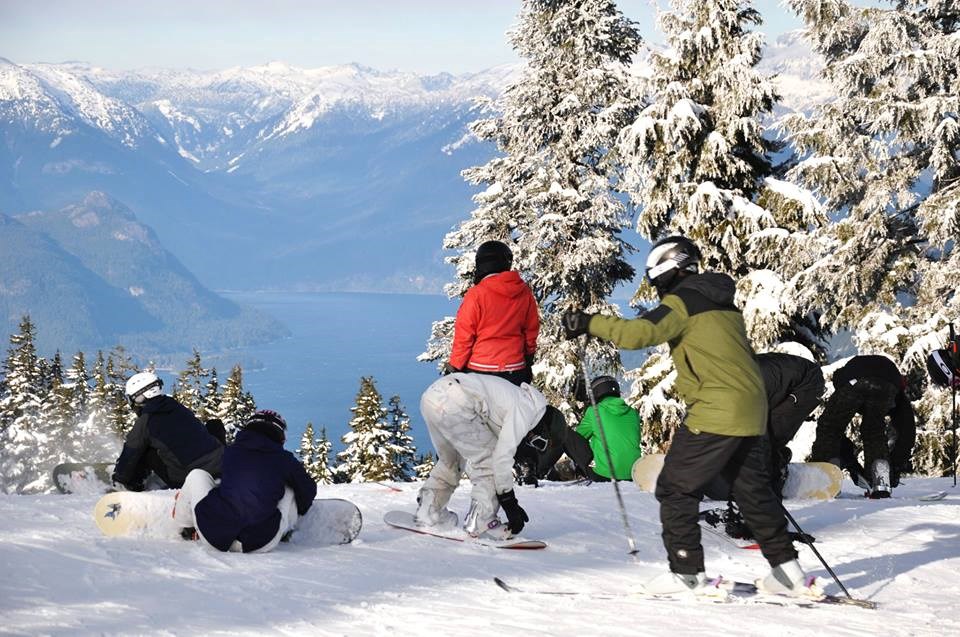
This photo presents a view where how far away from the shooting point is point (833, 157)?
1861cm

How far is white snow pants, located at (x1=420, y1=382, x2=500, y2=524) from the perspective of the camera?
7070 millimetres

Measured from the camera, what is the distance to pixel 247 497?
6578 millimetres

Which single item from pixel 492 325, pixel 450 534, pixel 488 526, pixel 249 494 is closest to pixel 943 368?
pixel 492 325

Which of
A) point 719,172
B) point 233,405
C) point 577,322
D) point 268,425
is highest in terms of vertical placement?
point 719,172

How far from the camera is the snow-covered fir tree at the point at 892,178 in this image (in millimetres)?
16531

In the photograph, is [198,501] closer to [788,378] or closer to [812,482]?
[788,378]

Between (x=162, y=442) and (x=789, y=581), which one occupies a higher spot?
(x=162, y=442)

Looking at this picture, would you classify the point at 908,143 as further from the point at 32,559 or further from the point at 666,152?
the point at 32,559

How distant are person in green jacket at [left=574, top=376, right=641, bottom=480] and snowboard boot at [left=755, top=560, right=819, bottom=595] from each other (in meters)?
4.90

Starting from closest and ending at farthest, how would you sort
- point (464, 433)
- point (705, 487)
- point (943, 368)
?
point (705, 487) < point (464, 433) < point (943, 368)

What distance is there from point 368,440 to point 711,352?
4069 cm

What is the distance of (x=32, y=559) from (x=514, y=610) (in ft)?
9.46

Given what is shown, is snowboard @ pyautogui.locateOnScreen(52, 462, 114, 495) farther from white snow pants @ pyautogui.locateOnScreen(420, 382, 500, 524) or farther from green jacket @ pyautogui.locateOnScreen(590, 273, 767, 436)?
green jacket @ pyautogui.locateOnScreen(590, 273, 767, 436)

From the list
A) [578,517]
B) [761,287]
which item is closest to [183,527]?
[578,517]
